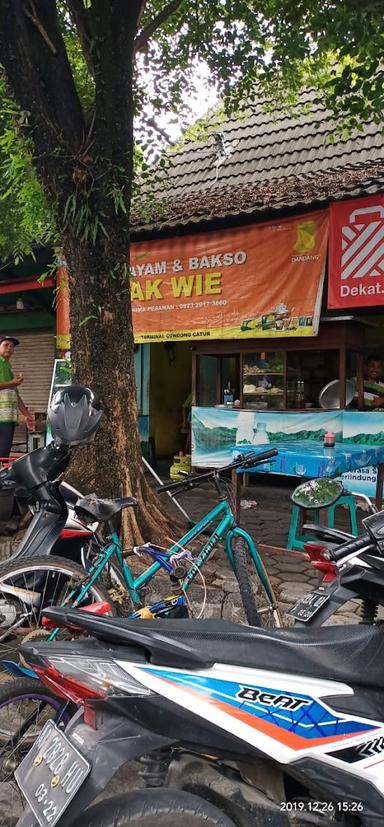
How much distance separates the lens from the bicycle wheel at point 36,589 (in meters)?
2.92

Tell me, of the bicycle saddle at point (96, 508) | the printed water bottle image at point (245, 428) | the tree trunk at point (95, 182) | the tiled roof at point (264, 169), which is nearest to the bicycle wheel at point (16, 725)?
the bicycle saddle at point (96, 508)

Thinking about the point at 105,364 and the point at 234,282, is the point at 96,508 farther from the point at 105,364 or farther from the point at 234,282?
the point at 234,282

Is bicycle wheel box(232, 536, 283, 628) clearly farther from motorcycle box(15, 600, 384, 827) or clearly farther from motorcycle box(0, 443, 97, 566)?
motorcycle box(15, 600, 384, 827)

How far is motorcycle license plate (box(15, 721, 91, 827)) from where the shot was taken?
1350 mm

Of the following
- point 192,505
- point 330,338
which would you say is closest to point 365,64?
point 330,338

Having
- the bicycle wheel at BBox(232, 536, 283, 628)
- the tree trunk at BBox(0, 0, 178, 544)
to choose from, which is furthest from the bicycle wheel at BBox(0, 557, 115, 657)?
the tree trunk at BBox(0, 0, 178, 544)

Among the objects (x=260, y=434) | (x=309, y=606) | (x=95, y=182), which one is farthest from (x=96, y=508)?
(x=260, y=434)

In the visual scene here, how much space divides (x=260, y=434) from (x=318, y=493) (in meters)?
6.25

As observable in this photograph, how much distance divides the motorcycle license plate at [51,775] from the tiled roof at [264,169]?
6.03 meters

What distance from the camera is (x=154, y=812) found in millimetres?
1361

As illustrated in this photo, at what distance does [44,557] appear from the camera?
295cm

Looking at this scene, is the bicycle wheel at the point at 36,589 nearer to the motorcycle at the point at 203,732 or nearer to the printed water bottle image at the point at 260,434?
the motorcycle at the point at 203,732

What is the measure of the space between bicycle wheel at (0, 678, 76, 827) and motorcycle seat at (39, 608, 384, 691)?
2.93ft

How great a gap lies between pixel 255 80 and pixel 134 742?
7478mm
